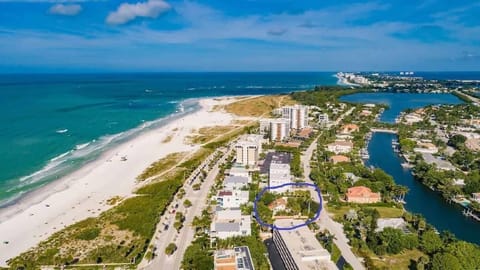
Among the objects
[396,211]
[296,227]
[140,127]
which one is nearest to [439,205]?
[396,211]

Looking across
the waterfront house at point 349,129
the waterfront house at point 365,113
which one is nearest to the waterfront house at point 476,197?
the waterfront house at point 349,129

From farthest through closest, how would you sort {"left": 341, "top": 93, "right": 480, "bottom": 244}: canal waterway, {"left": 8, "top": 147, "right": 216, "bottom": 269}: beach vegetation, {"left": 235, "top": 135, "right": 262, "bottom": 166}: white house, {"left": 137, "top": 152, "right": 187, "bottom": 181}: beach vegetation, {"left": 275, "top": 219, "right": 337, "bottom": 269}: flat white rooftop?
{"left": 235, "top": 135, "right": 262, "bottom": 166}: white house, {"left": 137, "top": 152, "right": 187, "bottom": 181}: beach vegetation, {"left": 341, "top": 93, "right": 480, "bottom": 244}: canal waterway, {"left": 8, "top": 147, "right": 216, "bottom": 269}: beach vegetation, {"left": 275, "top": 219, "right": 337, "bottom": 269}: flat white rooftop

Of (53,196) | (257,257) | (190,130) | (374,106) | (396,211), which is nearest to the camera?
(257,257)

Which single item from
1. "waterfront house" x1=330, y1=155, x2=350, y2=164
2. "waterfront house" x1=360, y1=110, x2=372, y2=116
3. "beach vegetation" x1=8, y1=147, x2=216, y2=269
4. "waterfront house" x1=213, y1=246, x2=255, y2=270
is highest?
"waterfront house" x1=360, y1=110, x2=372, y2=116

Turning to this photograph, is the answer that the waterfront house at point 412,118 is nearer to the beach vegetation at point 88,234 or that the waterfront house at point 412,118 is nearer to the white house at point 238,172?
the white house at point 238,172

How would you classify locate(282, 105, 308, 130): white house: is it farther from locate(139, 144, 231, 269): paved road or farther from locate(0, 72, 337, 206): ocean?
locate(139, 144, 231, 269): paved road

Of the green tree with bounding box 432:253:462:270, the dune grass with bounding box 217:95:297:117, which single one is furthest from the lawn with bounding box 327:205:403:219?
the dune grass with bounding box 217:95:297:117

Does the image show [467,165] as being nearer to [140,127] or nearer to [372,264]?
[372,264]
